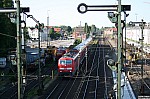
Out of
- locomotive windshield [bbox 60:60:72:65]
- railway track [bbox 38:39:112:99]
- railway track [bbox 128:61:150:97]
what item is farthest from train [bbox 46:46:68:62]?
railway track [bbox 128:61:150:97]

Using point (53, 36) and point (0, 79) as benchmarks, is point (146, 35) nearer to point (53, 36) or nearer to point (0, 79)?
point (0, 79)

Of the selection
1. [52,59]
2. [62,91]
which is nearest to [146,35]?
[52,59]

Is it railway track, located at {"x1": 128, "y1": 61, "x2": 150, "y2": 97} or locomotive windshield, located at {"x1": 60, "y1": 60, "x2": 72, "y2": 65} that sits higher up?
locomotive windshield, located at {"x1": 60, "y1": 60, "x2": 72, "y2": 65}

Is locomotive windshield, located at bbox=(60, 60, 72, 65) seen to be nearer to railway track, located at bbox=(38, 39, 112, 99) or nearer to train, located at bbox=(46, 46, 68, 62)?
railway track, located at bbox=(38, 39, 112, 99)

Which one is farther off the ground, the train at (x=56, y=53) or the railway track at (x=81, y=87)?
the train at (x=56, y=53)

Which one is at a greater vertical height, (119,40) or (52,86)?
(119,40)

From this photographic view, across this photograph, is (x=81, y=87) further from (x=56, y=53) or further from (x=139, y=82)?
(x=56, y=53)

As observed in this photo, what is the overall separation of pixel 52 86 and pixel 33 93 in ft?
16.2

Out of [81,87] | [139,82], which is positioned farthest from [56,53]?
[139,82]

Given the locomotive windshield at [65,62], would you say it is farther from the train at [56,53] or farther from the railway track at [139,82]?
the train at [56,53]

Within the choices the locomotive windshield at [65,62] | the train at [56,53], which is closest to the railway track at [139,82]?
the locomotive windshield at [65,62]

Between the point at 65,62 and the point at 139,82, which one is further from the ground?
the point at 65,62

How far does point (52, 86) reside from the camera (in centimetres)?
3506

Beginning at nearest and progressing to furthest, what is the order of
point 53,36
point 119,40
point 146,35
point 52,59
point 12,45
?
1. point 119,40
2. point 12,45
3. point 52,59
4. point 146,35
5. point 53,36
